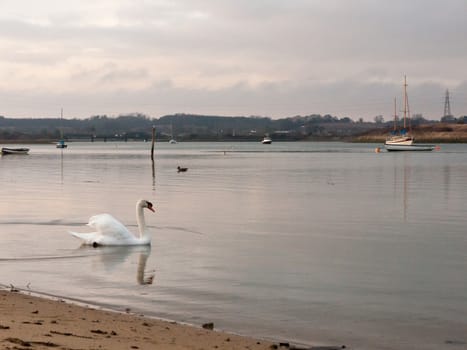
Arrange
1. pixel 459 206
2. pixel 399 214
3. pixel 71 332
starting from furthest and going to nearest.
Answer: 1. pixel 459 206
2. pixel 399 214
3. pixel 71 332

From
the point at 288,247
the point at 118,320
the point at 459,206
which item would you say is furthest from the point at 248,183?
the point at 118,320

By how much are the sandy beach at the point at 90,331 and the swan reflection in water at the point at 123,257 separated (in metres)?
3.27

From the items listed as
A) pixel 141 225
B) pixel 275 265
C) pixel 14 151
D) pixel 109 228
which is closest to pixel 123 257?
pixel 109 228

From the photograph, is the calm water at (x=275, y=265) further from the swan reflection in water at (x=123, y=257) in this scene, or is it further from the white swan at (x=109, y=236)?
the white swan at (x=109, y=236)

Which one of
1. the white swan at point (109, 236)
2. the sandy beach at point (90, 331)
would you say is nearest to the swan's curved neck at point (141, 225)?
the white swan at point (109, 236)

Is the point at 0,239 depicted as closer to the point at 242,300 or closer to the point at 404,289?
the point at 242,300

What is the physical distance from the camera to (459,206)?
1219 inches

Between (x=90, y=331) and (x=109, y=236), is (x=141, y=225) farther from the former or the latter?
(x=90, y=331)

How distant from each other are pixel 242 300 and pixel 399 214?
15.8m

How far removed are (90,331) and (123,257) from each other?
8.24 meters

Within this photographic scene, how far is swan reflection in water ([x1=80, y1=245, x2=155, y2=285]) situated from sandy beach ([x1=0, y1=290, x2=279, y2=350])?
3270 mm

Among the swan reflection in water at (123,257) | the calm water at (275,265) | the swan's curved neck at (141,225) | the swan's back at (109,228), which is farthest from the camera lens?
the swan's curved neck at (141,225)

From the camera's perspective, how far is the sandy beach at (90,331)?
29.3 ft

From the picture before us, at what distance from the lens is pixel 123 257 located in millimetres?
18109
